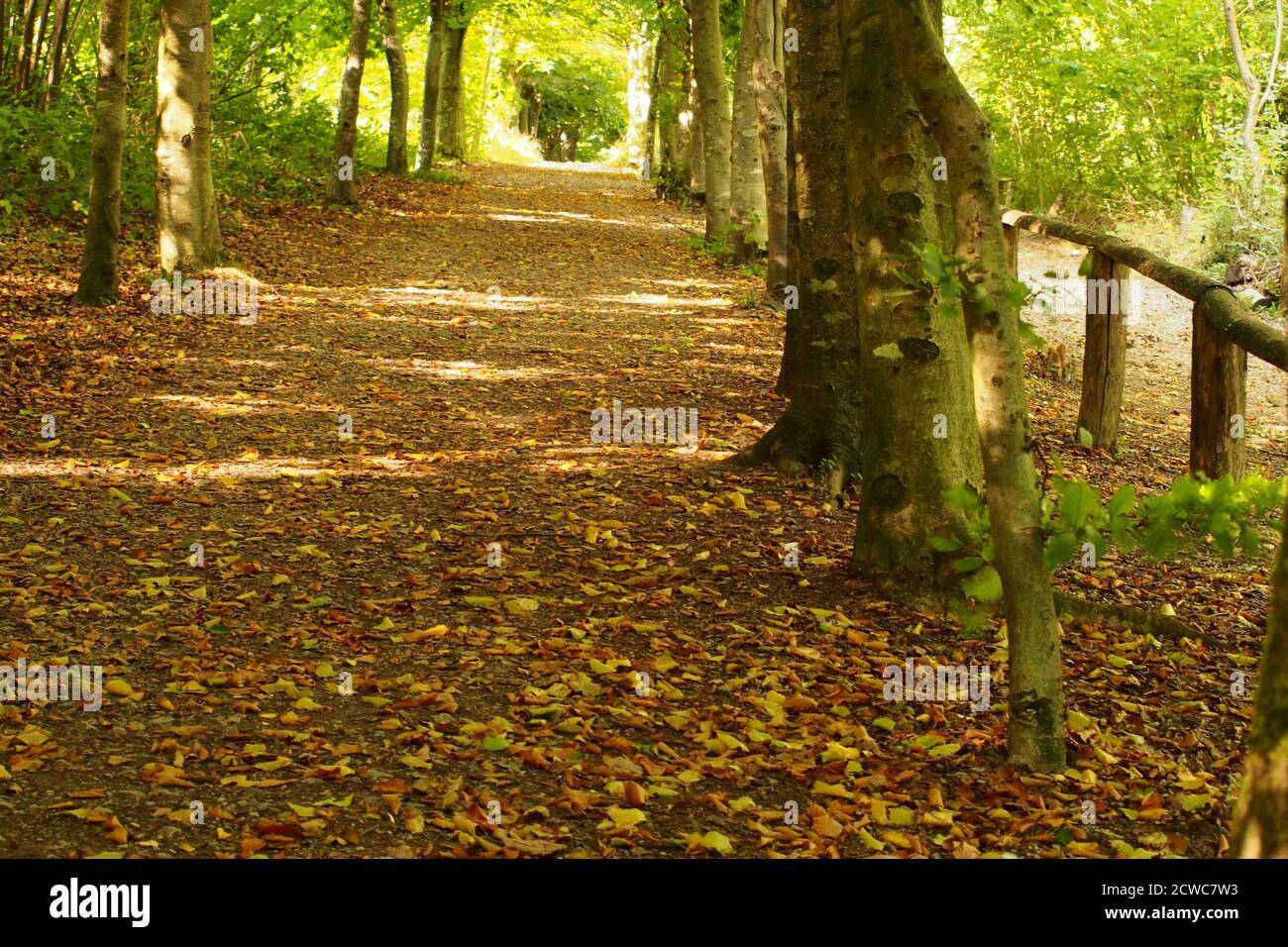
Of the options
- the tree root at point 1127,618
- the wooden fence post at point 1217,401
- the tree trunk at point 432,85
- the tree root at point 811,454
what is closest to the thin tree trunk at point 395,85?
the tree trunk at point 432,85

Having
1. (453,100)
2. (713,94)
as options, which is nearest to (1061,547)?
(713,94)

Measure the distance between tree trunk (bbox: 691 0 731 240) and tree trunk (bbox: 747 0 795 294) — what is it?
109 inches

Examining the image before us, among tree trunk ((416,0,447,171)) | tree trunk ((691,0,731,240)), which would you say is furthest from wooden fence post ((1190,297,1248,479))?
tree trunk ((416,0,447,171))

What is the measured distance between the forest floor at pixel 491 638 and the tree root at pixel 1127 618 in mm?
85

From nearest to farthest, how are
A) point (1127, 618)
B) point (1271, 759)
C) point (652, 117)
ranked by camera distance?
point (1271, 759)
point (1127, 618)
point (652, 117)

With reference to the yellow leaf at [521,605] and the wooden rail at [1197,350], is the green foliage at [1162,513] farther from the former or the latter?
the yellow leaf at [521,605]

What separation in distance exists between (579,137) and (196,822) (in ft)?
228

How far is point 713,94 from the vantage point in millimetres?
17469

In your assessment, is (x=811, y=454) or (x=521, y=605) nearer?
(x=521, y=605)

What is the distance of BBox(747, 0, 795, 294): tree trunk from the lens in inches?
533

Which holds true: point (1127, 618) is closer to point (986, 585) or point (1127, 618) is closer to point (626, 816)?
point (986, 585)

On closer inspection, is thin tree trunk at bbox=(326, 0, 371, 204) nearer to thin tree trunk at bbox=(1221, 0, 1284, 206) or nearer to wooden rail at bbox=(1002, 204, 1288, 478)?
wooden rail at bbox=(1002, 204, 1288, 478)

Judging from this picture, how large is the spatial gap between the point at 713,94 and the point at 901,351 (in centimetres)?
1302

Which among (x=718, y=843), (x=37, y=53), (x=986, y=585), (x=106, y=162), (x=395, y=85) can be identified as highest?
(x=395, y=85)
